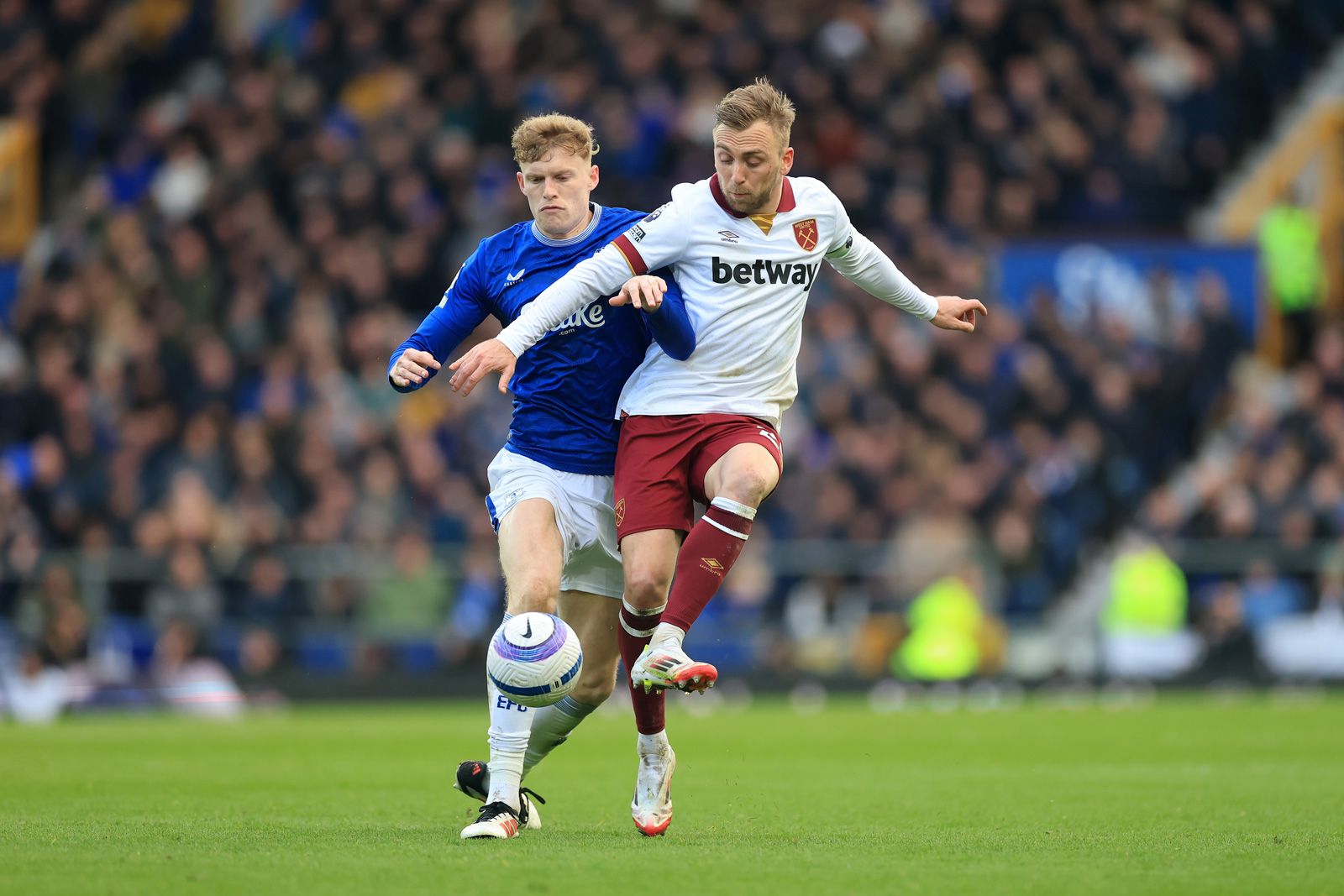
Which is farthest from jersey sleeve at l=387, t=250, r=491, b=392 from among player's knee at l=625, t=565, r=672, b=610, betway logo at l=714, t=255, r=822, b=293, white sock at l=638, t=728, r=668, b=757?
white sock at l=638, t=728, r=668, b=757

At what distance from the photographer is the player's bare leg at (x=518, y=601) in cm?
660

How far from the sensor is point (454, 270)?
1861 centimetres

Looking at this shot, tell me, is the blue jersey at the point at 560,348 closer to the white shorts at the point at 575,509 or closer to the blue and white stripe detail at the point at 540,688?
the white shorts at the point at 575,509

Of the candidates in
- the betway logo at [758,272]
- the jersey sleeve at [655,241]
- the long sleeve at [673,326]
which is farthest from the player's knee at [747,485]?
the jersey sleeve at [655,241]

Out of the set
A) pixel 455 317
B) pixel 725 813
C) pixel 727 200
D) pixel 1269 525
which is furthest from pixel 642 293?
pixel 1269 525

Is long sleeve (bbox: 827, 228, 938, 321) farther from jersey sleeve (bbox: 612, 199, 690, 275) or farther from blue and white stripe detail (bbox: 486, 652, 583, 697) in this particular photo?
blue and white stripe detail (bbox: 486, 652, 583, 697)

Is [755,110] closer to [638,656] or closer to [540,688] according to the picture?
[638,656]

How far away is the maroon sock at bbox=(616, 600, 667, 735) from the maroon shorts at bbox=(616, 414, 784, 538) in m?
0.34

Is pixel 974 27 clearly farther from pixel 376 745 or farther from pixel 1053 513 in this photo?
pixel 376 745

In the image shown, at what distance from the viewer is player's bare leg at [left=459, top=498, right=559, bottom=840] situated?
660cm

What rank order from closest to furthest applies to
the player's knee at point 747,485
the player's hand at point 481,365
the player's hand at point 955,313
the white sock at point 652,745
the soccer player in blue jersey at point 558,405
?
the player's hand at point 481,365
the player's knee at point 747,485
the soccer player in blue jersey at point 558,405
the white sock at point 652,745
the player's hand at point 955,313

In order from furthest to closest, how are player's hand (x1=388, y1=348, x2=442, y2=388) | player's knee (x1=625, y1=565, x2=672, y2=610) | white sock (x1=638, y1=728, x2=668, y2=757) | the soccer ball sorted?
white sock (x1=638, y1=728, x2=668, y2=757) → player's knee (x1=625, y1=565, x2=672, y2=610) → player's hand (x1=388, y1=348, x2=442, y2=388) → the soccer ball

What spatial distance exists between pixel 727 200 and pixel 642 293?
2.23ft

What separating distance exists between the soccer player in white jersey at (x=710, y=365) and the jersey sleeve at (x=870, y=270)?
0.12ft
